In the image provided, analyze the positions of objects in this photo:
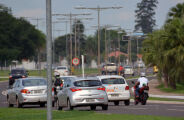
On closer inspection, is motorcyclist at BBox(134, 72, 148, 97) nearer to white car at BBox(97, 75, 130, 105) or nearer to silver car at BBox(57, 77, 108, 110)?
white car at BBox(97, 75, 130, 105)

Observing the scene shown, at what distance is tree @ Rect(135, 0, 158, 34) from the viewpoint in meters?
194

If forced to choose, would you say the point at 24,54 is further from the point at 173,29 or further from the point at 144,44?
the point at 173,29

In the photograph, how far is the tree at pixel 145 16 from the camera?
193625 mm

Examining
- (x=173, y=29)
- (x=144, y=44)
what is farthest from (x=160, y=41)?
(x=144, y=44)

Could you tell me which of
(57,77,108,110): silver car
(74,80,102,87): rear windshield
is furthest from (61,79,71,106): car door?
(74,80,102,87): rear windshield

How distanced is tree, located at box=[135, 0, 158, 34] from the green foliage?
265 ft

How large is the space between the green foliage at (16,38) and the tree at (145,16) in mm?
80913

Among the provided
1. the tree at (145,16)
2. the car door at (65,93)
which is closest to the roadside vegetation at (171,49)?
the car door at (65,93)

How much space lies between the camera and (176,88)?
190 ft

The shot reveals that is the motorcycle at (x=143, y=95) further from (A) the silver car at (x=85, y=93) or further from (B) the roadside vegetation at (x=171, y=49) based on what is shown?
(B) the roadside vegetation at (x=171, y=49)

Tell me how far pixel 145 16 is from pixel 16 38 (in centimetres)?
9195

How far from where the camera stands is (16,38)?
108375 mm

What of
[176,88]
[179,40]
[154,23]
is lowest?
[176,88]

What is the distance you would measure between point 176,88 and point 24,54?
58.3m
